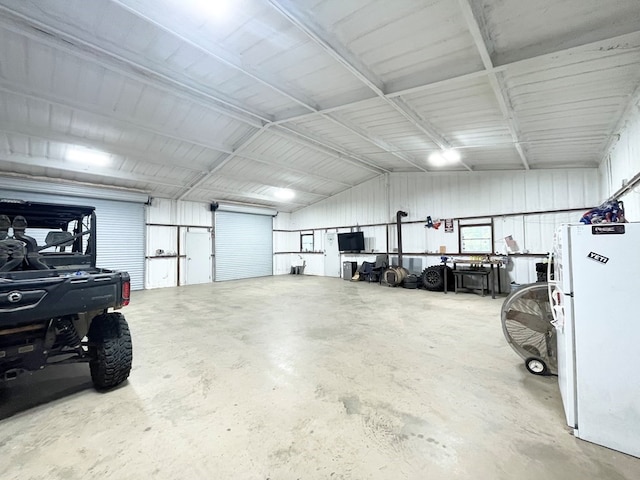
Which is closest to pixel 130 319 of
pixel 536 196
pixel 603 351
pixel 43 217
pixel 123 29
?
pixel 43 217

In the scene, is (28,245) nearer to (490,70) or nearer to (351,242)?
(490,70)

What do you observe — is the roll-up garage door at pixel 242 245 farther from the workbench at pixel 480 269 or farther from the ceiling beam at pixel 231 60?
the workbench at pixel 480 269

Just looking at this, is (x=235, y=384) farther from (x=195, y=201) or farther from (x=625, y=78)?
(x=195, y=201)

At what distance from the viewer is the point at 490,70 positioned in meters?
3.03

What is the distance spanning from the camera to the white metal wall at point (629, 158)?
10.7ft

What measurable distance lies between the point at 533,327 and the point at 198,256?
32.3 feet

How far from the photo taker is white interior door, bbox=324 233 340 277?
11375 mm

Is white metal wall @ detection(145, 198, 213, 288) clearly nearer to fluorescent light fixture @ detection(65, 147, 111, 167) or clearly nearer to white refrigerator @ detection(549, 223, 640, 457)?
fluorescent light fixture @ detection(65, 147, 111, 167)

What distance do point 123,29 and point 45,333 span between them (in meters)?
3.12

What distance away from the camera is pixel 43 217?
295 centimetres

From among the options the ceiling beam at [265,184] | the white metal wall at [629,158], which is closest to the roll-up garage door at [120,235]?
the ceiling beam at [265,184]

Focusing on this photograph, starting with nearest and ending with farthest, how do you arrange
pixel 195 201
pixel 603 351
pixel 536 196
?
pixel 603 351 → pixel 536 196 → pixel 195 201

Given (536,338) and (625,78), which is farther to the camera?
(625,78)

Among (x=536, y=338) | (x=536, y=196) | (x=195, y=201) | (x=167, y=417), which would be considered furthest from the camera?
(x=195, y=201)
